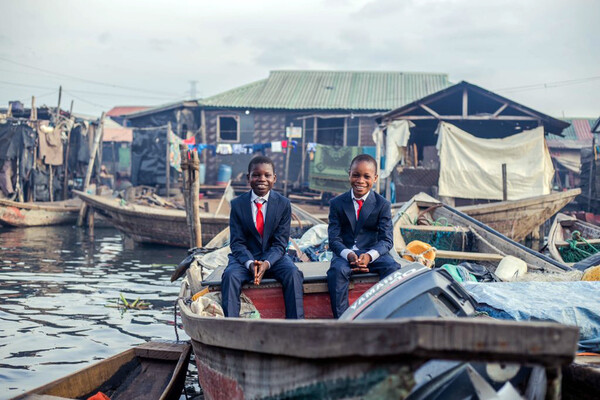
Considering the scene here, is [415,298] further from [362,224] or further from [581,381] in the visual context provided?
[362,224]

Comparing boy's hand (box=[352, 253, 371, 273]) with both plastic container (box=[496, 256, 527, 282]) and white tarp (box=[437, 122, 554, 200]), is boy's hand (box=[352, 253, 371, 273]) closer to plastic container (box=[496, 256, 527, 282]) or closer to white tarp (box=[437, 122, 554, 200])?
plastic container (box=[496, 256, 527, 282])

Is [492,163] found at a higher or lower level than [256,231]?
higher

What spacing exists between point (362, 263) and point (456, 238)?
13.9 feet

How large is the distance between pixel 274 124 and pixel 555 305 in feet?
61.0

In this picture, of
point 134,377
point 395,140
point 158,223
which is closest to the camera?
point 134,377

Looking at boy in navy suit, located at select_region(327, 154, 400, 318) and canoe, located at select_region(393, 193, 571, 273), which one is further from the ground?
boy in navy suit, located at select_region(327, 154, 400, 318)

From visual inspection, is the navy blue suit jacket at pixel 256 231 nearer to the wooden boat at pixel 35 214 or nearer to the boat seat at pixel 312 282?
the boat seat at pixel 312 282

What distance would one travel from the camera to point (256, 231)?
14.1 feet

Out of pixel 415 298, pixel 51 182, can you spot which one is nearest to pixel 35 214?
pixel 51 182

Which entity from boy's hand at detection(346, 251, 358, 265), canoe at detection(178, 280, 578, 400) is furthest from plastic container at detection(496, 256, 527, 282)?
canoe at detection(178, 280, 578, 400)

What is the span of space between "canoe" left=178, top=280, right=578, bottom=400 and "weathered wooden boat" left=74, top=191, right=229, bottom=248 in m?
9.51

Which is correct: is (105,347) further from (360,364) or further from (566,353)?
(566,353)

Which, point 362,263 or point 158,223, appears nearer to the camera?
point 362,263

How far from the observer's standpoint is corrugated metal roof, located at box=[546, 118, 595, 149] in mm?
27547
